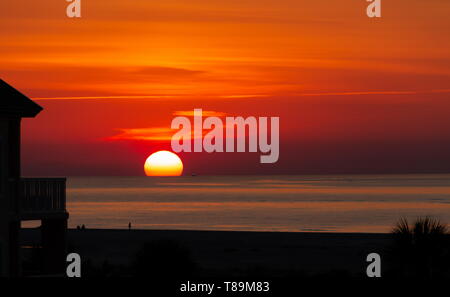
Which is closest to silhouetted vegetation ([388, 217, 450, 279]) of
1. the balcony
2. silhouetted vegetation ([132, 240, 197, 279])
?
silhouetted vegetation ([132, 240, 197, 279])

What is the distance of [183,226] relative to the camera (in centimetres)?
11075

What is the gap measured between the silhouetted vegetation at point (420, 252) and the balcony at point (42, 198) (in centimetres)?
1048

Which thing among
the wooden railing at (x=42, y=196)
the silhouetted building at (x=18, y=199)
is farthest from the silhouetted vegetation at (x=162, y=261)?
the wooden railing at (x=42, y=196)

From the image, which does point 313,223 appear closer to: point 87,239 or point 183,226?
point 183,226

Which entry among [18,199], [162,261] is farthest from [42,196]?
[162,261]

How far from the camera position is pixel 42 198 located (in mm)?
26938

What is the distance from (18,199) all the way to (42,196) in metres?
1.00

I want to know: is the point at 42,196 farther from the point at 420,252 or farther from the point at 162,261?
the point at 420,252

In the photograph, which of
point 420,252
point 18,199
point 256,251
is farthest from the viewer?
point 256,251

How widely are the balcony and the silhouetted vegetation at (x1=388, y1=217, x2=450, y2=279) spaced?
10481mm

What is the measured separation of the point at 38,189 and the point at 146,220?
98.3 m

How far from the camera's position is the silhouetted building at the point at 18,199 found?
2577 centimetres

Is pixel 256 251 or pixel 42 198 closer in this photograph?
pixel 42 198
